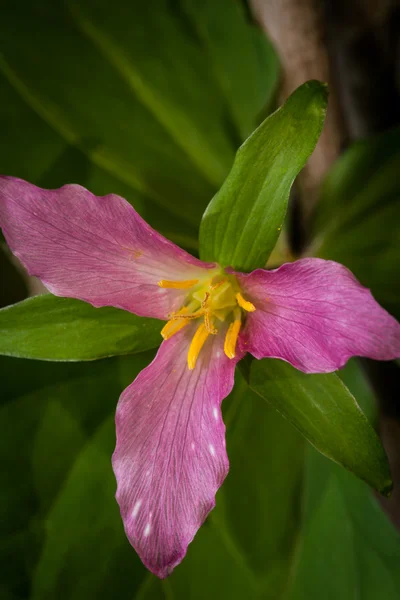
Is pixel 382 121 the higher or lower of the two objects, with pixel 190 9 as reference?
lower

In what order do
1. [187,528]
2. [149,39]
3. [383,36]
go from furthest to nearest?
[383,36], [149,39], [187,528]

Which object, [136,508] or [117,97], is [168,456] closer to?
[136,508]

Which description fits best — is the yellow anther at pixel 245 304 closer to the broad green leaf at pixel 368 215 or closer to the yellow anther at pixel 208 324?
the yellow anther at pixel 208 324

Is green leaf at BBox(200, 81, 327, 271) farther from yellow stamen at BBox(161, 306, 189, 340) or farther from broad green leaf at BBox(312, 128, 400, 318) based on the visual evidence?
broad green leaf at BBox(312, 128, 400, 318)

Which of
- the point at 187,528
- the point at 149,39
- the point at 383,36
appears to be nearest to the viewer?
the point at 187,528

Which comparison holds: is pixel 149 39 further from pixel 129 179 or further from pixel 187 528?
pixel 187 528

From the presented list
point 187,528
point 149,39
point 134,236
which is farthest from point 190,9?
point 187,528
